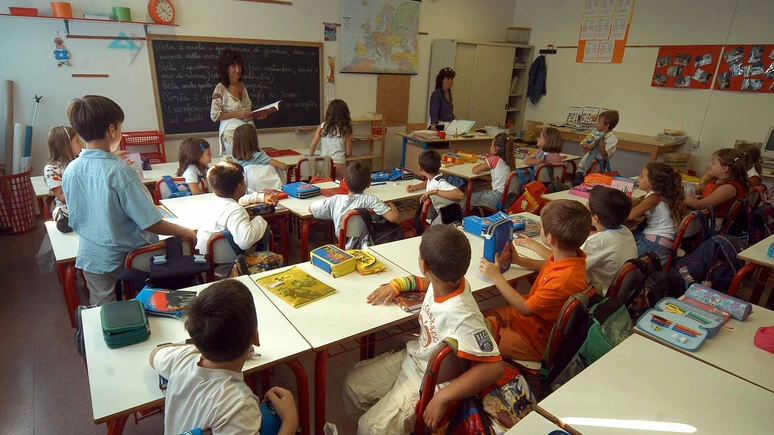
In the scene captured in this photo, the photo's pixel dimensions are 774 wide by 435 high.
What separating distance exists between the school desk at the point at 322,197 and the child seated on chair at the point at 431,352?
4.52ft

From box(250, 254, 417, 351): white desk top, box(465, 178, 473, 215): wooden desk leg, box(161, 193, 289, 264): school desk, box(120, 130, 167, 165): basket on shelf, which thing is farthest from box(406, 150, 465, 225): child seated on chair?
box(120, 130, 167, 165): basket on shelf

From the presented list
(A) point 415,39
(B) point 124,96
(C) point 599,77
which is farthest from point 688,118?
(B) point 124,96

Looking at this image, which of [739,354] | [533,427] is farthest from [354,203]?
[739,354]

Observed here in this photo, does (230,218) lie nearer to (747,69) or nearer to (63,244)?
(63,244)

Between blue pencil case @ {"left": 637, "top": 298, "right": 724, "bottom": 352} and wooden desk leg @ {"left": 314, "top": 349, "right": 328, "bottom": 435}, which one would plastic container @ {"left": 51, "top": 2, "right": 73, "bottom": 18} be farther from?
blue pencil case @ {"left": 637, "top": 298, "right": 724, "bottom": 352}

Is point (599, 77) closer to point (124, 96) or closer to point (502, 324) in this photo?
point (502, 324)

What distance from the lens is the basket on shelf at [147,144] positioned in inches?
190

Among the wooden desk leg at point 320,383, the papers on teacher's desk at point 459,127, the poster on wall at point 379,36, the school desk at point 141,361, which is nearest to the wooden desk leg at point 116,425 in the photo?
the school desk at point 141,361

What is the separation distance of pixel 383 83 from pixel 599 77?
11.4 ft

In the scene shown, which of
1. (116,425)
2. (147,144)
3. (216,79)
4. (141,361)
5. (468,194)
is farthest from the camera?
(216,79)

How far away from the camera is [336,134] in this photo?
15.4ft

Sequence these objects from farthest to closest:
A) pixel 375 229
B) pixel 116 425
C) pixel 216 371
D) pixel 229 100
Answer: pixel 229 100
pixel 375 229
pixel 116 425
pixel 216 371

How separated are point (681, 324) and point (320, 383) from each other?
1.41 meters

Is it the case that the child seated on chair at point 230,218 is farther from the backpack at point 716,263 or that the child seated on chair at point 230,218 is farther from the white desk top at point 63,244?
the backpack at point 716,263
